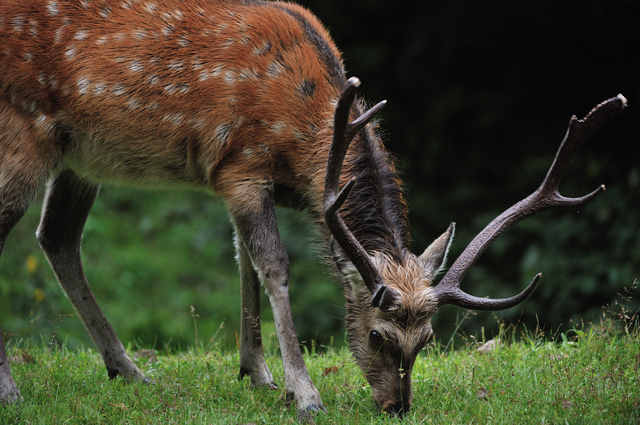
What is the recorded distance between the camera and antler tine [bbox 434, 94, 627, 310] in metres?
3.96

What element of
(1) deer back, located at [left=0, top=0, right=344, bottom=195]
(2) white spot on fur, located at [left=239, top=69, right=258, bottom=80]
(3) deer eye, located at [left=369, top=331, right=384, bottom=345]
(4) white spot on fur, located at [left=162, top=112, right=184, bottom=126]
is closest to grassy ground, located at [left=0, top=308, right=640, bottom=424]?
(3) deer eye, located at [left=369, top=331, right=384, bottom=345]

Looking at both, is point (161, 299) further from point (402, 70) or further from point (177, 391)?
point (177, 391)

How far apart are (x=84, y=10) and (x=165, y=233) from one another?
5987 mm

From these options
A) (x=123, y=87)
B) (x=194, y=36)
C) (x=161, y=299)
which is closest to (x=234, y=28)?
(x=194, y=36)

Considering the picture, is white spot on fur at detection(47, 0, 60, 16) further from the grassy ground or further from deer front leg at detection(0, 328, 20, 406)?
the grassy ground

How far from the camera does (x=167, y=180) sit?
4648mm

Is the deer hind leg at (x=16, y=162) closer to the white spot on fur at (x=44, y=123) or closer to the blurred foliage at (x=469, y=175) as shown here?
the white spot on fur at (x=44, y=123)

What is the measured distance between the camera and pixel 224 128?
4305 mm

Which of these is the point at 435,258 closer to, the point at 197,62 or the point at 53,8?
the point at 197,62

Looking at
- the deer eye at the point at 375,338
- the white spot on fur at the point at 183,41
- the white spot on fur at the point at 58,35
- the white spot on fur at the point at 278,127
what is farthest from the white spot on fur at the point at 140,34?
the deer eye at the point at 375,338

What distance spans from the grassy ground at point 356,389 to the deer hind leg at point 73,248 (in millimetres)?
234

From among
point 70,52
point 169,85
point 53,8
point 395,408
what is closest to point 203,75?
point 169,85

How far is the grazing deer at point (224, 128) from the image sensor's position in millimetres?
4223

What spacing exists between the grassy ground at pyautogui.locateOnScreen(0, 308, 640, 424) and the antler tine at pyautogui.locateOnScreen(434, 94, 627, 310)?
0.53 meters
